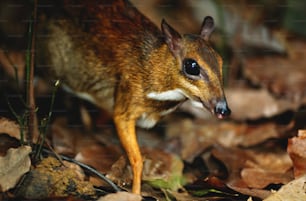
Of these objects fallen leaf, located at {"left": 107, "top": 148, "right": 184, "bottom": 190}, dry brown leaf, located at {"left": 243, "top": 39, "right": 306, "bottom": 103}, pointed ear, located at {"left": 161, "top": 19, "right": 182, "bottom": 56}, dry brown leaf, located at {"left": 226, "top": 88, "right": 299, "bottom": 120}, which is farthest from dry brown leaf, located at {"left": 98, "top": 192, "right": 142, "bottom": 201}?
dry brown leaf, located at {"left": 243, "top": 39, "right": 306, "bottom": 103}

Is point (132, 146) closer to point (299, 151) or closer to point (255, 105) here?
point (299, 151)

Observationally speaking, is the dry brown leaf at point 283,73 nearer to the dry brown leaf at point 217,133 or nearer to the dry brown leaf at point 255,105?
the dry brown leaf at point 255,105

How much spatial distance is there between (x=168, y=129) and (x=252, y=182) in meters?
1.43

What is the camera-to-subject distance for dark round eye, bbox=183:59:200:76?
14.5 feet

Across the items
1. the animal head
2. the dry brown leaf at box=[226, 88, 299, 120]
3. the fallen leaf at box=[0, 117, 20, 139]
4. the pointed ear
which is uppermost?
the pointed ear

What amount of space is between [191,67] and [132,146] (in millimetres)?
700

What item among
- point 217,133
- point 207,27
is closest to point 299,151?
point 207,27

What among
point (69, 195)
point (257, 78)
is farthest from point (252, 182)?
point (257, 78)

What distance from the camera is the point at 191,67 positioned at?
4461 mm

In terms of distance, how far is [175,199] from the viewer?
4516 millimetres

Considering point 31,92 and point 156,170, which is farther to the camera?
point 156,170

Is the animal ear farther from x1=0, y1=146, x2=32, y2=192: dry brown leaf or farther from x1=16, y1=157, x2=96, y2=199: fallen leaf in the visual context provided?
x1=0, y1=146, x2=32, y2=192: dry brown leaf

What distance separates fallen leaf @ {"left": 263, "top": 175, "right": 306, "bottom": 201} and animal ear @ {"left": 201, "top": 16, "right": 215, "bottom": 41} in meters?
1.11

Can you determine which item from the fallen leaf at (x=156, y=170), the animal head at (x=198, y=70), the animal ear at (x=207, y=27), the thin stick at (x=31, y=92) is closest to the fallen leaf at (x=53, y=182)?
the thin stick at (x=31, y=92)
